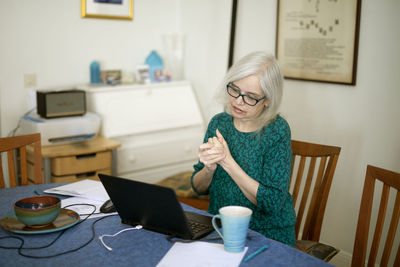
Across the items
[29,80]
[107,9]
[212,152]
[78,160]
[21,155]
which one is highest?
[107,9]

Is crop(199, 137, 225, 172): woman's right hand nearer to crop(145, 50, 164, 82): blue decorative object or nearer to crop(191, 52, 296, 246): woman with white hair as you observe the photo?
crop(191, 52, 296, 246): woman with white hair

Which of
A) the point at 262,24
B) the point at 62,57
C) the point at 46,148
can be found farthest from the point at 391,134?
the point at 62,57

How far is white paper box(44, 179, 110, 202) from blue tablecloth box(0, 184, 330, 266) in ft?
0.76

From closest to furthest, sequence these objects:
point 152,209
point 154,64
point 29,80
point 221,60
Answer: point 152,209 → point 29,80 → point 221,60 → point 154,64

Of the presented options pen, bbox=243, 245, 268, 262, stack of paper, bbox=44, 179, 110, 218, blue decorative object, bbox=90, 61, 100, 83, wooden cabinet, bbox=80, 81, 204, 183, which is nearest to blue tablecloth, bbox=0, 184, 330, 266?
pen, bbox=243, 245, 268, 262

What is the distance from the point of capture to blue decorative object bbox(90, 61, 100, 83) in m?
3.40

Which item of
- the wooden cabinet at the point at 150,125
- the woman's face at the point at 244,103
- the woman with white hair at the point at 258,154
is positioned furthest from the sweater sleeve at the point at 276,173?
the wooden cabinet at the point at 150,125

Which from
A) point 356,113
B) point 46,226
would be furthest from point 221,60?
point 46,226

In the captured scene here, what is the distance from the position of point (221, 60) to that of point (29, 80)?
4.82 feet

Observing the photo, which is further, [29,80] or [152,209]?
[29,80]

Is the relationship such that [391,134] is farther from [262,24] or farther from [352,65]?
[262,24]

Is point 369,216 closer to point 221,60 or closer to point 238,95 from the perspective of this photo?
point 238,95

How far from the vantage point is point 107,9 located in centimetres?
347

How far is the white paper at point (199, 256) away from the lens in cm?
121
